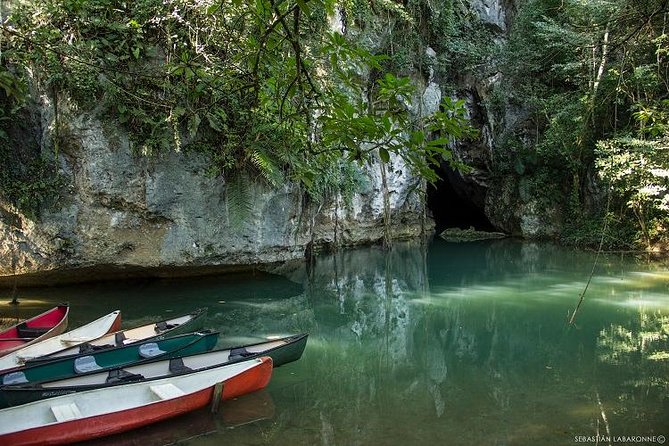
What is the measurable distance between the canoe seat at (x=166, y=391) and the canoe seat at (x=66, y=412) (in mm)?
687

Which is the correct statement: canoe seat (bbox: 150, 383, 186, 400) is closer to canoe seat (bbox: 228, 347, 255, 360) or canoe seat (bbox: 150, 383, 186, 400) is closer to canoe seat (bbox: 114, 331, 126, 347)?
canoe seat (bbox: 228, 347, 255, 360)

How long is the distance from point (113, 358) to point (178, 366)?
0.99m

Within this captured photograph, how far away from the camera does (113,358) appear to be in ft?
20.6

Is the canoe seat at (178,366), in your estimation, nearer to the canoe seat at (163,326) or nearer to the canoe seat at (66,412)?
the canoe seat at (66,412)

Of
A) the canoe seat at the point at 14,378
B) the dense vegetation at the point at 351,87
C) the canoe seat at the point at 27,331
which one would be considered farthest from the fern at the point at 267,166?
the canoe seat at the point at 14,378

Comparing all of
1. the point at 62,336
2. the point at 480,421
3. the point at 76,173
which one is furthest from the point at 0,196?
the point at 480,421

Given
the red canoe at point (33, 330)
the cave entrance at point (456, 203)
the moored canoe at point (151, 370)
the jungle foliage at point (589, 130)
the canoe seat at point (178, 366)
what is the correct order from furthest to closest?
the cave entrance at point (456, 203), the jungle foliage at point (589, 130), the red canoe at point (33, 330), the canoe seat at point (178, 366), the moored canoe at point (151, 370)

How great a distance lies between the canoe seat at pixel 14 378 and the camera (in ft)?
17.8

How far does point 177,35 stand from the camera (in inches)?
417

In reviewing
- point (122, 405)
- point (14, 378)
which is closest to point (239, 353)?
point (122, 405)

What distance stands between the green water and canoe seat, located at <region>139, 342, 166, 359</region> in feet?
4.98

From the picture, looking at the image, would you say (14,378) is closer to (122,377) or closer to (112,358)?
(112,358)

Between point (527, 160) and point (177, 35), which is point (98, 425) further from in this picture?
point (527, 160)

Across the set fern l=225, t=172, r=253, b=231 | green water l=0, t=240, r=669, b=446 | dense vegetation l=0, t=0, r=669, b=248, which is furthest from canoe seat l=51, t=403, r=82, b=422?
fern l=225, t=172, r=253, b=231
